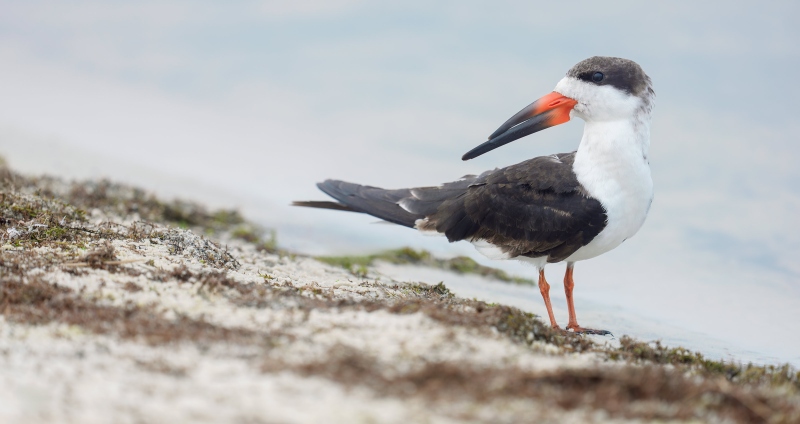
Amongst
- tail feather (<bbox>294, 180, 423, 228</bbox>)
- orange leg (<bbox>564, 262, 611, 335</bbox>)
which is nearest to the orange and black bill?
tail feather (<bbox>294, 180, 423, 228</bbox>)

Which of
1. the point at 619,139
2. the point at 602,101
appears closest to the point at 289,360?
the point at 619,139

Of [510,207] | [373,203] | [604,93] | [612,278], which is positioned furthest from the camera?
[612,278]

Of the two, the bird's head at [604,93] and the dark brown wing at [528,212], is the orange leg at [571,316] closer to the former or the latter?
the dark brown wing at [528,212]

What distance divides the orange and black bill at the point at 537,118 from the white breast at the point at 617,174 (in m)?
0.27

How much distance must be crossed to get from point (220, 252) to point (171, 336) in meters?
2.46

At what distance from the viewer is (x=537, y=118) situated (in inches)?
237

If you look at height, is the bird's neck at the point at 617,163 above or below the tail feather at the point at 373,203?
above

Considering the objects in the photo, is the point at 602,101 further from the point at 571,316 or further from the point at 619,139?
the point at 571,316

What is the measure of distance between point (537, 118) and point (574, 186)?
2.11 ft

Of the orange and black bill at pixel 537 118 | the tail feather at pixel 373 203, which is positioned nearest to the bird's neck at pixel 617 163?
the orange and black bill at pixel 537 118

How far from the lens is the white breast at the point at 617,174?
554cm

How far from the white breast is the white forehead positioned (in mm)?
62

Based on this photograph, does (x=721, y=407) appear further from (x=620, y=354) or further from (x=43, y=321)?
(x=43, y=321)

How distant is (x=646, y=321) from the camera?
7.05 meters
